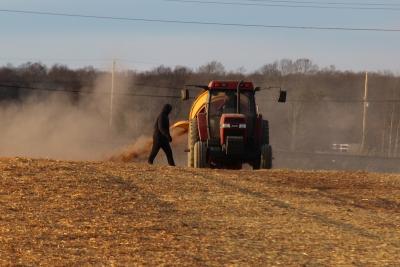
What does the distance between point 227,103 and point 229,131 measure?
151cm

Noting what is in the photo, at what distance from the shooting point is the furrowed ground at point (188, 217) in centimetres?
830

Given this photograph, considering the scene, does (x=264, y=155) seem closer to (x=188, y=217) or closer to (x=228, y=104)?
(x=228, y=104)

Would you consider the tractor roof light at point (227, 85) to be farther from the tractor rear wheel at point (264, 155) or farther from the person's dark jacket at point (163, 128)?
the person's dark jacket at point (163, 128)

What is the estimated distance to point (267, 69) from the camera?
92312mm

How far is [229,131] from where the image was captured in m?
19.6

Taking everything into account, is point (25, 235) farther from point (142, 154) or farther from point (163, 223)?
point (142, 154)

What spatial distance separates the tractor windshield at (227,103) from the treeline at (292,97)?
147 feet

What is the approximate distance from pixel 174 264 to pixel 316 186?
7549mm

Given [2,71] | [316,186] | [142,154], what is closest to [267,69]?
[2,71]

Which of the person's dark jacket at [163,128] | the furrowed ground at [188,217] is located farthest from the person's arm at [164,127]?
the furrowed ground at [188,217]

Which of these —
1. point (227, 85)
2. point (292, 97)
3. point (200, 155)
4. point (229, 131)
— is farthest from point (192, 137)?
point (292, 97)

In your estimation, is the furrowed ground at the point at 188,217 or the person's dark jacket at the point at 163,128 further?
the person's dark jacket at the point at 163,128

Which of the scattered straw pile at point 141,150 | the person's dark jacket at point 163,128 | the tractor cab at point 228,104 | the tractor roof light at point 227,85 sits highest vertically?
the tractor roof light at point 227,85

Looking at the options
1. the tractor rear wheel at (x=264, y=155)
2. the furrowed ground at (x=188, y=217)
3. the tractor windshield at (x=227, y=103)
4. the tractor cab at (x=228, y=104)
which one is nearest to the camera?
the furrowed ground at (x=188, y=217)
